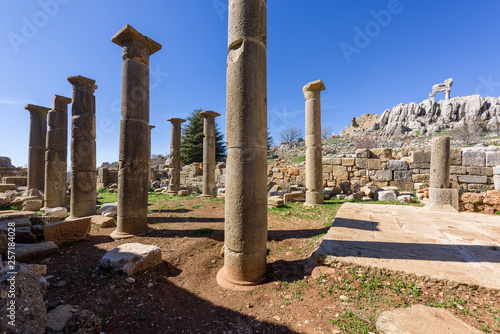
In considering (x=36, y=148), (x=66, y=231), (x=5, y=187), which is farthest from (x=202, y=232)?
(x=5, y=187)

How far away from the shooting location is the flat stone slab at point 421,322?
2.11m

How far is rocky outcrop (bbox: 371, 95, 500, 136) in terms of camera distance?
1398 inches

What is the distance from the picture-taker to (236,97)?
132 inches

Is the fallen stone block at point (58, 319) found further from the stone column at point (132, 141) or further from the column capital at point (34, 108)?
the column capital at point (34, 108)

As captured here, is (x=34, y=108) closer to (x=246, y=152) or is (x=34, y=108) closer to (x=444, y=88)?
(x=246, y=152)

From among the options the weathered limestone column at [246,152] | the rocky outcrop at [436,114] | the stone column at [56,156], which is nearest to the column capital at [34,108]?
the stone column at [56,156]

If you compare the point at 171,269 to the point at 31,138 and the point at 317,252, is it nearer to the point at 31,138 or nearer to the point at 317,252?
the point at 317,252

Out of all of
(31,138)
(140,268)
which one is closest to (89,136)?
(140,268)

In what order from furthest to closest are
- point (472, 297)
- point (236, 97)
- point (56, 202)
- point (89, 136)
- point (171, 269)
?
point (56, 202) → point (89, 136) → point (171, 269) → point (236, 97) → point (472, 297)

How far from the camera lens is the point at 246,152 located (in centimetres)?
329

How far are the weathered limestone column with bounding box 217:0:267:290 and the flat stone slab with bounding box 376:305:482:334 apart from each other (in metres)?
1.72

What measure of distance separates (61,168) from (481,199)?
14974 mm

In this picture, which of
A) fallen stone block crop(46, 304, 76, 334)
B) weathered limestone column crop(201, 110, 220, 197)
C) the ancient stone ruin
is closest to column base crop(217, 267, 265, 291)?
fallen stone block crop(46, 304, 76, 334)

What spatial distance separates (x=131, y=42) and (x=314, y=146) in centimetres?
733
